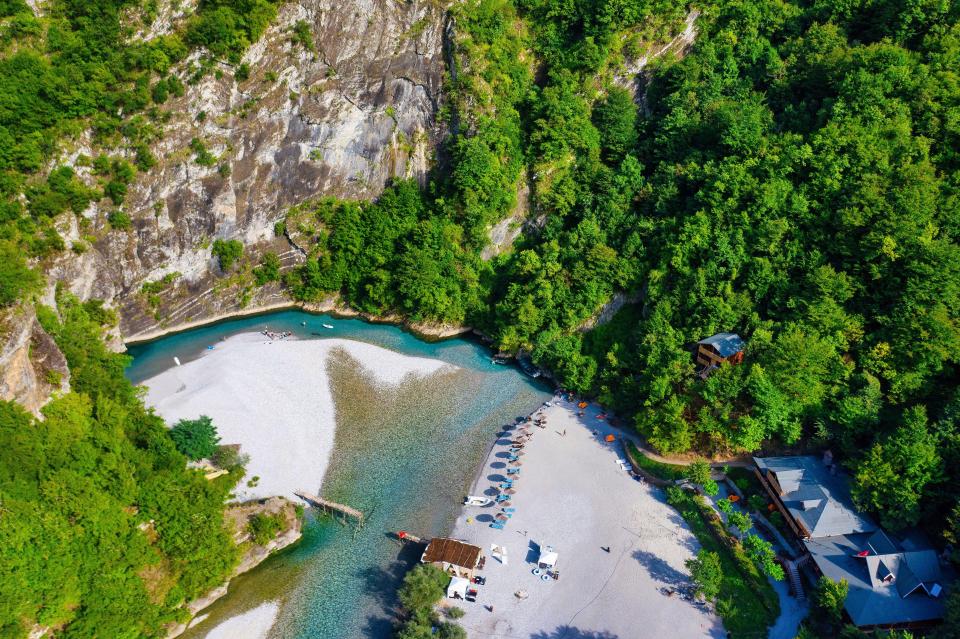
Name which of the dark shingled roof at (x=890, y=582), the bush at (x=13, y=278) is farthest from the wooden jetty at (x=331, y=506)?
the dark shingled roof at (x=890, y=582)

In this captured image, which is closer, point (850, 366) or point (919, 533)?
point (919, 533)

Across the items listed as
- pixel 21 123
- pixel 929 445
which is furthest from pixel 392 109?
pixel 929 445

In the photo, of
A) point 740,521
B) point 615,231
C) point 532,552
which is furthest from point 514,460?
point 615,231

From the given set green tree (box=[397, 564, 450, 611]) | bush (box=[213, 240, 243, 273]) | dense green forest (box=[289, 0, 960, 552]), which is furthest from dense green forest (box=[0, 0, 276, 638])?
dense green forest (box=[289, 0, 960, 552])

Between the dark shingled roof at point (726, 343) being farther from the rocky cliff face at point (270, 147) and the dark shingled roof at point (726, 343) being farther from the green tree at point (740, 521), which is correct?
the rocky cliff face at point (270, 147)

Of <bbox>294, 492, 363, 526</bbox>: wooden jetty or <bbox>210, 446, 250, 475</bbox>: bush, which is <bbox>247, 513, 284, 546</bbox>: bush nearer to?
<bbox>294, 492, 363, 526</bbox>: wooden jetty

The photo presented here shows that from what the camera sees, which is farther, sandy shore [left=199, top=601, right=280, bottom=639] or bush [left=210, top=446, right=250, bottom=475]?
bush [left=210, top=446, right=250, bottom=475]

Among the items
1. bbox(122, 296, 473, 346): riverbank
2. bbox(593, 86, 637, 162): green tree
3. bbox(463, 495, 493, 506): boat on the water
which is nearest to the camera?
bbox(463, 495, 493, 506): boat on the water

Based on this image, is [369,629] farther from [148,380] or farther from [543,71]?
[543,71]
